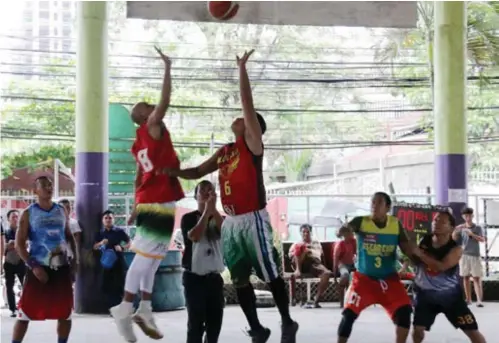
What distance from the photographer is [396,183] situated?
24406 mm

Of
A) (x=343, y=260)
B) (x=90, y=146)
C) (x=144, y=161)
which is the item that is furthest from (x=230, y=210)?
(x=343, y=260)

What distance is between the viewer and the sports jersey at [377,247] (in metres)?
6.10

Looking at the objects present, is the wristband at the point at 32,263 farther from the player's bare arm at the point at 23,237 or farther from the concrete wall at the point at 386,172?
the concrete wall at the point at 386,172

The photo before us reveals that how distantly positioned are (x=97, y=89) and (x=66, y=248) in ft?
15.7

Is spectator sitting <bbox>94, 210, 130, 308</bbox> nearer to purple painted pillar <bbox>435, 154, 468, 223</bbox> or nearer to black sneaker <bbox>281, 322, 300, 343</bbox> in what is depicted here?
purple painted pillar <bbox>435, 154, 468, 223</bbox>

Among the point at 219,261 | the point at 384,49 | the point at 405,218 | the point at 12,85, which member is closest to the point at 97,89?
the point at 405,218

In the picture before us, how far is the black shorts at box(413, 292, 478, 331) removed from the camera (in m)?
6.10

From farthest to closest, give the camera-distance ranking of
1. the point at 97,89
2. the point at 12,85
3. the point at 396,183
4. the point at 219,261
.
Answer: the point at 396,183
the point at 12,85
the point at 97,89
the point at 219,261

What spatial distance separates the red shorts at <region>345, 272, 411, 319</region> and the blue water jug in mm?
4823

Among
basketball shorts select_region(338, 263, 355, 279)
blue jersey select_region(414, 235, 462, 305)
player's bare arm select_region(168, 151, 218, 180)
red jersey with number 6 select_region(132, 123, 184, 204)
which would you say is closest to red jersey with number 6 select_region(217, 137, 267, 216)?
player's bare arm select_region(168, 151, 218, 180)

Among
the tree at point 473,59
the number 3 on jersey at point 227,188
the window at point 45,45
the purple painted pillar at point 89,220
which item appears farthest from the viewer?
the window at point 45,45

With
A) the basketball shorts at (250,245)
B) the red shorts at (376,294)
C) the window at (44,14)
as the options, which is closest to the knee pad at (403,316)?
the red shorts at (376,294)

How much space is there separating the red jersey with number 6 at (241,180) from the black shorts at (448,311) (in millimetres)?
1568

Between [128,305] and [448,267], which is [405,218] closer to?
[448,267]
